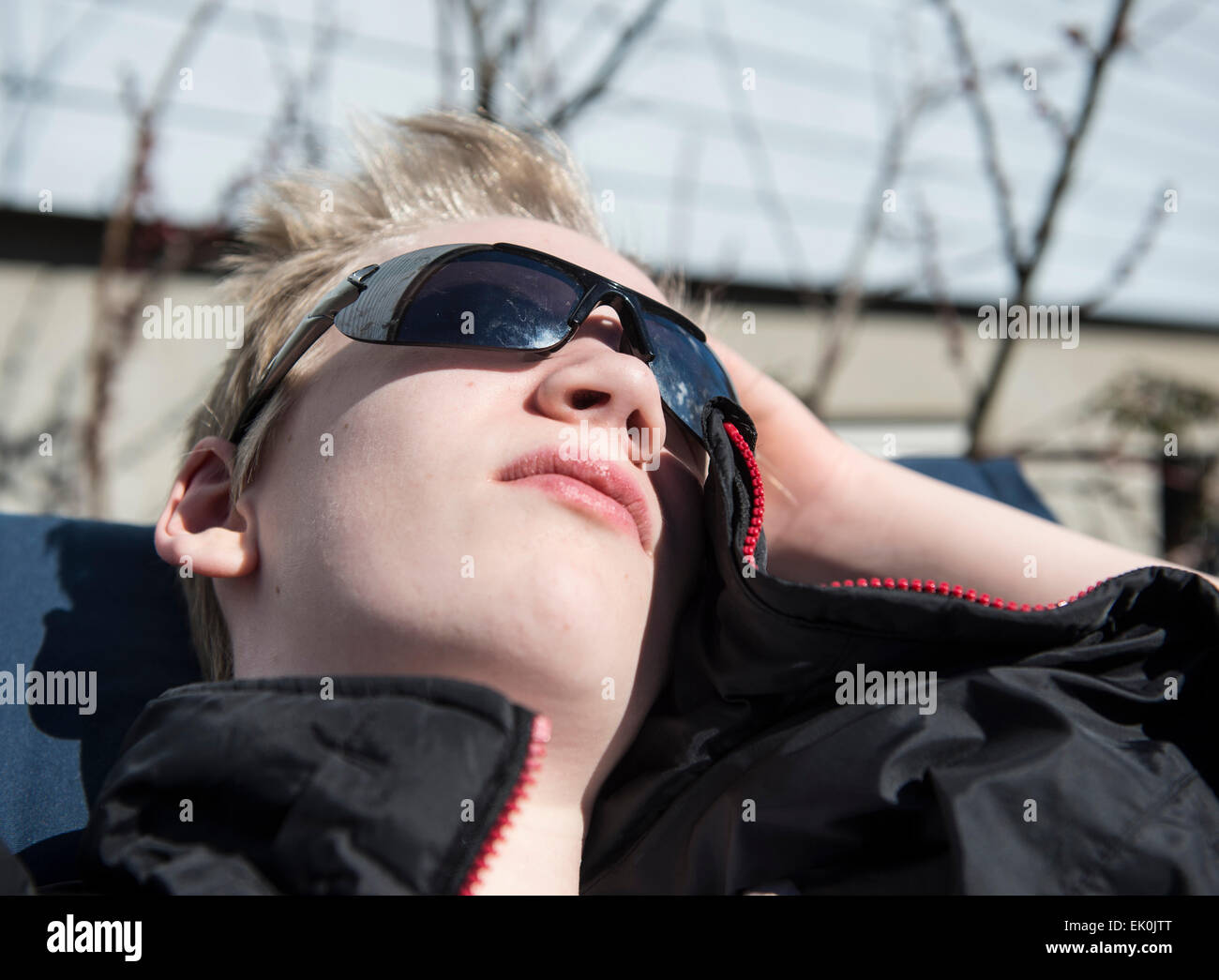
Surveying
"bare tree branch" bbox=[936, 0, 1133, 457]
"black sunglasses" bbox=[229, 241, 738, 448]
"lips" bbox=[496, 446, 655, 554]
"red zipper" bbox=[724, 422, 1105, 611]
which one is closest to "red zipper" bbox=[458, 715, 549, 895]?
"lips" bbox=[496, 446, 655, 554]

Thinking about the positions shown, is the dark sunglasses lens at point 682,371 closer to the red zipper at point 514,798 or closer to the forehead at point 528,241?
the forehead at point 528,241

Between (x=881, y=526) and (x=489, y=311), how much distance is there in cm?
97

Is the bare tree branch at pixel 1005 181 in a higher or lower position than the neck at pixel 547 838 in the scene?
higher

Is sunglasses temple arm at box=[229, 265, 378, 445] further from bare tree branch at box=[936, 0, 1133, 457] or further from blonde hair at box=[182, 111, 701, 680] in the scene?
bare tree branch at box=[936, 0, 1133, 457]

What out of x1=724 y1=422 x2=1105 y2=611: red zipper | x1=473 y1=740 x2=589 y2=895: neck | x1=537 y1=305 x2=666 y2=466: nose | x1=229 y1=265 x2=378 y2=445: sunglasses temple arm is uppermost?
x1=229 y1=265 x2=378 y2=445: sunglasses temple arm

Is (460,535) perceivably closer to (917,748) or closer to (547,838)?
(547,838)

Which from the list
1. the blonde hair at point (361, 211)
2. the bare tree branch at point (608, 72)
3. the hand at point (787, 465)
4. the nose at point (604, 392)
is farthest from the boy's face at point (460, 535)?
the bare tree branch at point (608, 72)

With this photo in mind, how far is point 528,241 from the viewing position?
1.62 meters

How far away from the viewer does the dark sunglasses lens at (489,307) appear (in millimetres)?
1388

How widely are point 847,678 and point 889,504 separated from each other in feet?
1.84

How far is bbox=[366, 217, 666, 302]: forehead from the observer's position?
1.62 metres

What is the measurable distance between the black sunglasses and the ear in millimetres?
65
